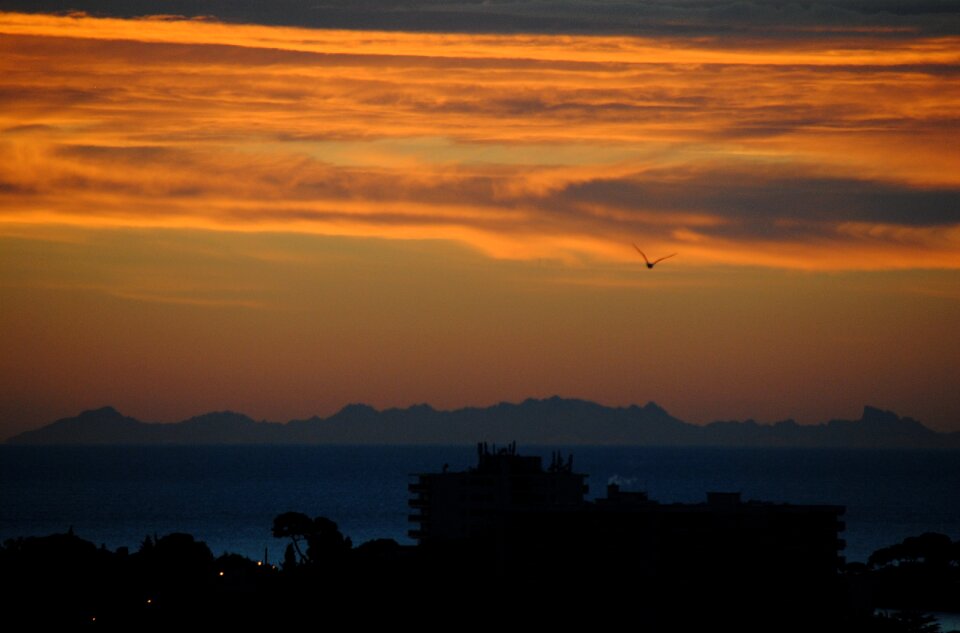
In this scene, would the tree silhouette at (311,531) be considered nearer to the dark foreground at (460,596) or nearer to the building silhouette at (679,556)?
the dark foreground at (460,596)

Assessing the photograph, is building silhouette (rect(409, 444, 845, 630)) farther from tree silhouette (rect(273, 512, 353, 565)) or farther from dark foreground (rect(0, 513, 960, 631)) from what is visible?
tree silhouette (rect(273, 512, 353, 565))

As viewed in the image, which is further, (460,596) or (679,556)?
(679,556)

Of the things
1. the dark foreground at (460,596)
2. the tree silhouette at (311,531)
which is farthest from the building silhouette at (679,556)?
the tree silhouette at (311,531)

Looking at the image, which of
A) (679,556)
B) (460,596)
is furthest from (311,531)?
(460,596)

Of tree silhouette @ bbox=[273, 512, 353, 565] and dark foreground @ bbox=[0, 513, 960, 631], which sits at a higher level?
tree silhouette @ bbox=[273, 512, 353, 565]

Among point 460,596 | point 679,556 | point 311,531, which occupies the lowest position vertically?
point 460,596

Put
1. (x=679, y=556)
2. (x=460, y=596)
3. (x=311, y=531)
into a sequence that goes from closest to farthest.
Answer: (x=460, y=596) → (x=679, y=556) → (x=311, y=531)

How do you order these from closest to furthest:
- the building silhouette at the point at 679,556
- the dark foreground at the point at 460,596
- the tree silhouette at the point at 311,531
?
the dark foreground at the point at 460,596, the building silhouette at the point at 679,556, the tree silhouette at the point at 311,531

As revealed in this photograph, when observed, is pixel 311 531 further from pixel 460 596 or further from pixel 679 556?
pixel 460 596

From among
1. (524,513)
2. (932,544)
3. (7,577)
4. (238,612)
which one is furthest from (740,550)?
(932,544)

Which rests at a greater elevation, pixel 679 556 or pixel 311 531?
pixel 311 531

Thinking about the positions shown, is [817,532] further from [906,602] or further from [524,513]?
[906,602]

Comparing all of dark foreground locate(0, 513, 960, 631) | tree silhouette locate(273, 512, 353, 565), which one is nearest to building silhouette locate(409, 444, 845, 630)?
dark foreground locate(0, 513, 960, 631)

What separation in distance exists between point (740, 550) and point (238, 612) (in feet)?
70.0
